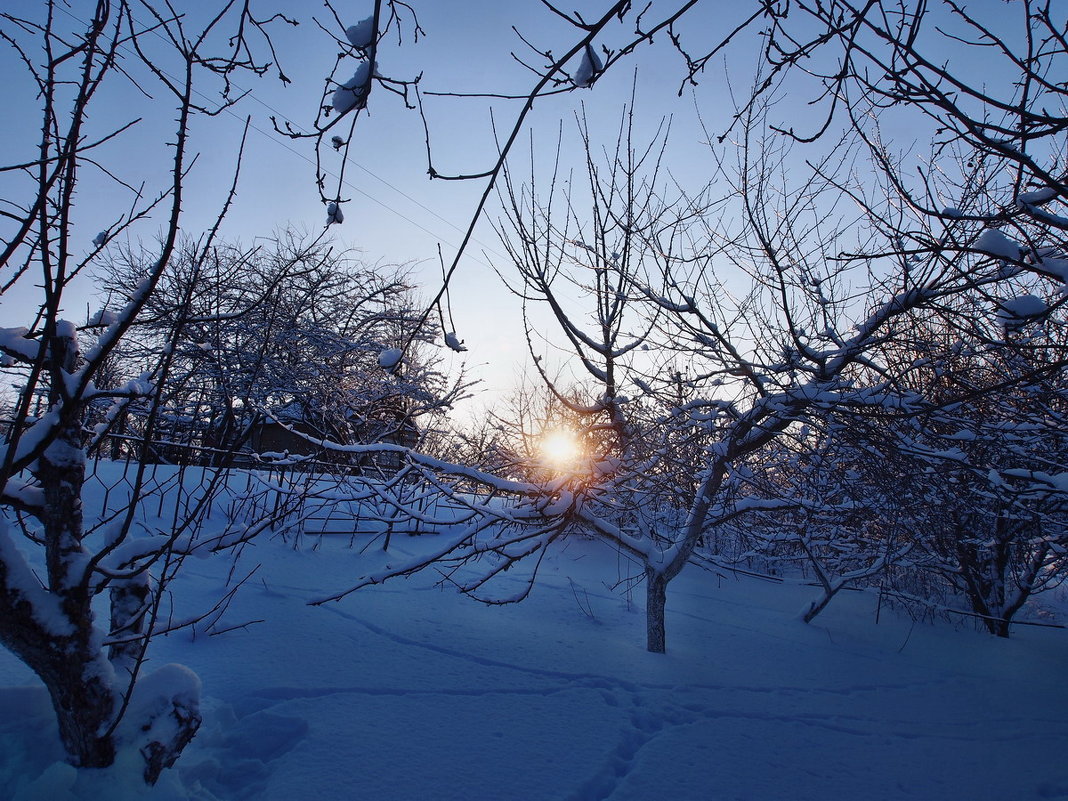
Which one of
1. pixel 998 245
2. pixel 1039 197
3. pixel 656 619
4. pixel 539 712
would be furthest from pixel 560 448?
pixel 1039 197

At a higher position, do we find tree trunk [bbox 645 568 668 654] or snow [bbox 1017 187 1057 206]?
snow [bbox 1017 187 1057 206]

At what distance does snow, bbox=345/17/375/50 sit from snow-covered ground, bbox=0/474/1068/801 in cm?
259

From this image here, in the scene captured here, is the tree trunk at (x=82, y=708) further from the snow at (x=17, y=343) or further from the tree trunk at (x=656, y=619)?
the tree trunk at (x=656, y=619)

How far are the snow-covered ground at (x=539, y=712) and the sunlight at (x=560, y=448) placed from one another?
4.99 ft

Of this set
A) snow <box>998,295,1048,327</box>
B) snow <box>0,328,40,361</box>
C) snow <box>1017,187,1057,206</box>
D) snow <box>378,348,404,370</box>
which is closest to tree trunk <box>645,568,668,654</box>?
snow <box>998,295,1048,327</box>

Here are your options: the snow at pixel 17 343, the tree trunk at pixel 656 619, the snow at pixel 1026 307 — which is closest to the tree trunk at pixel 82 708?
the snow at pixel 17 343

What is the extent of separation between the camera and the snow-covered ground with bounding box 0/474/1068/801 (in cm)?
255

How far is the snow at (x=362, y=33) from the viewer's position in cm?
127

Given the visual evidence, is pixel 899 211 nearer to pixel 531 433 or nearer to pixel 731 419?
pixel 731 419

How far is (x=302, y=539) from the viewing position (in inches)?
289

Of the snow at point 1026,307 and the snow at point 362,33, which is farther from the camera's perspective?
the snow at point 1026,307

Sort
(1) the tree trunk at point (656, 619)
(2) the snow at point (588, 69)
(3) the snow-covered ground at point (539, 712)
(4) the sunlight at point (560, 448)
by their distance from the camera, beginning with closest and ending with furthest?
(2) the snow at point (588, 69), (3) the snow-covered ground at point (539, 712), (4) the sunlight at point (560, 448), (1) the tree trunk at point (656, 619)

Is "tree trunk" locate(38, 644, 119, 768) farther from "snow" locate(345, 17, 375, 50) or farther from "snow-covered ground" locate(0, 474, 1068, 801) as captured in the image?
"snow" locate(345, 17, 375, 50)

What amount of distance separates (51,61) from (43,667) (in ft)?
6.38
